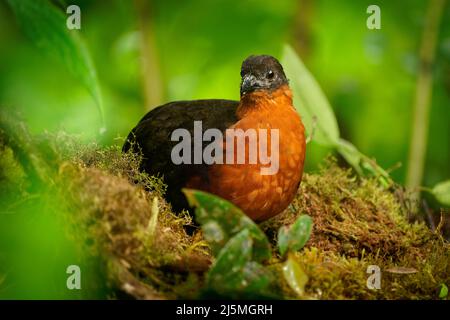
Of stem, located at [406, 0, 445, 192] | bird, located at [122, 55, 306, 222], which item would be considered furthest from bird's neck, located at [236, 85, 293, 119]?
stem, located at [406, 0, 445, 192]

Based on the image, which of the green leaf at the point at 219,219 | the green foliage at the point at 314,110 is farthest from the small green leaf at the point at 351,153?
the green leaf at the point at 219,219

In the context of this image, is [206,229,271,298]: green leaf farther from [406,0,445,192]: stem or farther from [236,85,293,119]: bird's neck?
[406,0,445,192]: stem

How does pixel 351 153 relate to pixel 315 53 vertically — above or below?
below

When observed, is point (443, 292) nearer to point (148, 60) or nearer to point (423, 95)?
point (423, 95)

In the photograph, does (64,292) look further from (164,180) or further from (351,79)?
(351,79)

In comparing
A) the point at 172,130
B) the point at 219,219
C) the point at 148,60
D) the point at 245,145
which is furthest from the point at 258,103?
the point at 148,60
